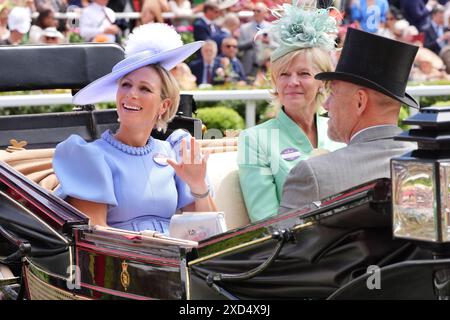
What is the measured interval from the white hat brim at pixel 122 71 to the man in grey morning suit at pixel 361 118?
851mm

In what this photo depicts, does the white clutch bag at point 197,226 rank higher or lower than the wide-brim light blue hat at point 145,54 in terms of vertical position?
lower

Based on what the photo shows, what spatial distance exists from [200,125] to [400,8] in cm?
763

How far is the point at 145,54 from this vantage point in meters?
4.15

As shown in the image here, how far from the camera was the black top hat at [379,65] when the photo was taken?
331 centimetres

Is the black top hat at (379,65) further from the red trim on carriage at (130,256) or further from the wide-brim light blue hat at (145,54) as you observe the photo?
the wide-brim light blue hat at (145,54)

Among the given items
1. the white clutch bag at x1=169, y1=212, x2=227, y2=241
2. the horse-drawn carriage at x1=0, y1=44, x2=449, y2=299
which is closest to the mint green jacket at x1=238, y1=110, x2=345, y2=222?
the horse-drawn carriage at x1=0, y1=44, x2=449, y2=299

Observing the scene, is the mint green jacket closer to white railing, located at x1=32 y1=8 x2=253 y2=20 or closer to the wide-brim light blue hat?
the wide-brim light blue hat

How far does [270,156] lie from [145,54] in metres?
0.67

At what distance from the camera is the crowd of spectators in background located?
9.69 m

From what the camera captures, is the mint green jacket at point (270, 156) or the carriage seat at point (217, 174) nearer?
the mint green jacket at point (270, 156)

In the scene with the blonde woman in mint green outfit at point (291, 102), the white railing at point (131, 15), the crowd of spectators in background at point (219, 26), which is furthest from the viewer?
the white railing at point (131, 15)

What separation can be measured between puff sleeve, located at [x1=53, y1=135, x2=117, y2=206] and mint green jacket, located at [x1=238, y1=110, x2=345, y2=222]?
0.62 meters

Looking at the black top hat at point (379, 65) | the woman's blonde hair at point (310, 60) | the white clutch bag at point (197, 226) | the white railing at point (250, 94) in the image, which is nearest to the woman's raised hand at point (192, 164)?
the white clutch bag at point (197, 226)
